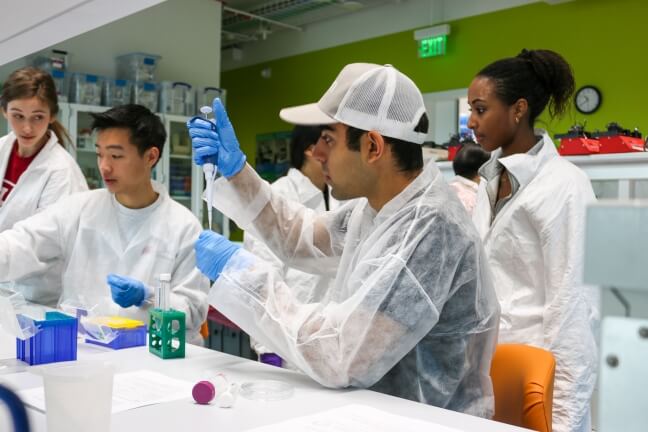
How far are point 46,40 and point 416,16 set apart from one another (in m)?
5.83

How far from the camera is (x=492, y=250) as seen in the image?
196cm

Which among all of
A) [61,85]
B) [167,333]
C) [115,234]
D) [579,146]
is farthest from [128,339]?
[61,85]

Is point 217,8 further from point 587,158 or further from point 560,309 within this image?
point 560,309

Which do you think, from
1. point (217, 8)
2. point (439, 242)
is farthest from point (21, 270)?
point (217, 8)

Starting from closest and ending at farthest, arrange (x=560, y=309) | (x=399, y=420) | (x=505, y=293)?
(x=399, y=420) → (x=560, y=309) → (x=505, y=293)

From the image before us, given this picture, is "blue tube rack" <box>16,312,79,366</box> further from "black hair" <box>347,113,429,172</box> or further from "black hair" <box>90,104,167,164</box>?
"black hair" <box>90,104,167,164</box>

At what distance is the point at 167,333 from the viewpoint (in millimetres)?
1530

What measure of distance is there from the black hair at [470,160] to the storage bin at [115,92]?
3.41 metres

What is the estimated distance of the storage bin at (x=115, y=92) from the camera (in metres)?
5.55

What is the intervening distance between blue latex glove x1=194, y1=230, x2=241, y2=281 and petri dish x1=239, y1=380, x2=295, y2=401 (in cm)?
26

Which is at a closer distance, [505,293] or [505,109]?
[505,293]

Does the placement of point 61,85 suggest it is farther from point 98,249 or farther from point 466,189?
point 466,189

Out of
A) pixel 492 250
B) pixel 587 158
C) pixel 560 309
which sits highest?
pixel 587 158

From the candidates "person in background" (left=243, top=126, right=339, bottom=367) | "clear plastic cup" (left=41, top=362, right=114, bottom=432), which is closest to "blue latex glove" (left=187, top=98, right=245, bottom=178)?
"clear plastic cup" (left=41, top=362, right=114, bottom=432)
